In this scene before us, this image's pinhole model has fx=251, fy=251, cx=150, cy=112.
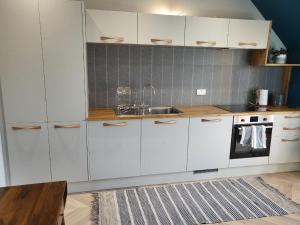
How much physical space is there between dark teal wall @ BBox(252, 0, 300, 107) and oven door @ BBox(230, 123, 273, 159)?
0.76 m

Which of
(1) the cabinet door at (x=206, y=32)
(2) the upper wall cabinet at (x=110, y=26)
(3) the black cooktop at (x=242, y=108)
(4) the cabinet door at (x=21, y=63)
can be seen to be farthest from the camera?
(3) the black cooktop at (x=242, y=108)

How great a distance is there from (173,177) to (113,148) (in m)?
0.86

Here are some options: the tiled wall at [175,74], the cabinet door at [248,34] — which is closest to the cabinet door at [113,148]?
the tiled wall at [175,74]

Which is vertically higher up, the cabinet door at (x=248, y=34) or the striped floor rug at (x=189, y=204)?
the cabinet door at (x=248, y=34)

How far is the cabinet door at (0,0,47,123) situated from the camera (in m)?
2.29

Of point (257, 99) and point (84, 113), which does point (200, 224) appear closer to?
point (84, 113)

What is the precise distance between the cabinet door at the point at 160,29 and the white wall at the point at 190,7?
1.29 feet

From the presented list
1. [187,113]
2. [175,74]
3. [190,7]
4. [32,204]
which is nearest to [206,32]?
[190,7]

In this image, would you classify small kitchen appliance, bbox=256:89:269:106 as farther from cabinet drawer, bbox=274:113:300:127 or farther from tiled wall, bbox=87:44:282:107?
cabinet drawer, bbox=274:113:300:127

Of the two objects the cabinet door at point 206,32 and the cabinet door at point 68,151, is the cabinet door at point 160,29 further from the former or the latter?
the cabinet door at point 68,151

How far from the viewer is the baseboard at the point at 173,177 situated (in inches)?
113

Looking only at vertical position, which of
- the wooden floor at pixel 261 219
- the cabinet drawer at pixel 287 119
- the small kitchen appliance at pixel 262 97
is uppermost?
the small kitchen appliance at pixel 262 97

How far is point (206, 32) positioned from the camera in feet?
9.77

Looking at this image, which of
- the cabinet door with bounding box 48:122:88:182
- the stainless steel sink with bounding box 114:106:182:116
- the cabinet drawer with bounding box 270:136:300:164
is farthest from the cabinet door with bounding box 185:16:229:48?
the cabinet door with bounding box 48:122:88:182
